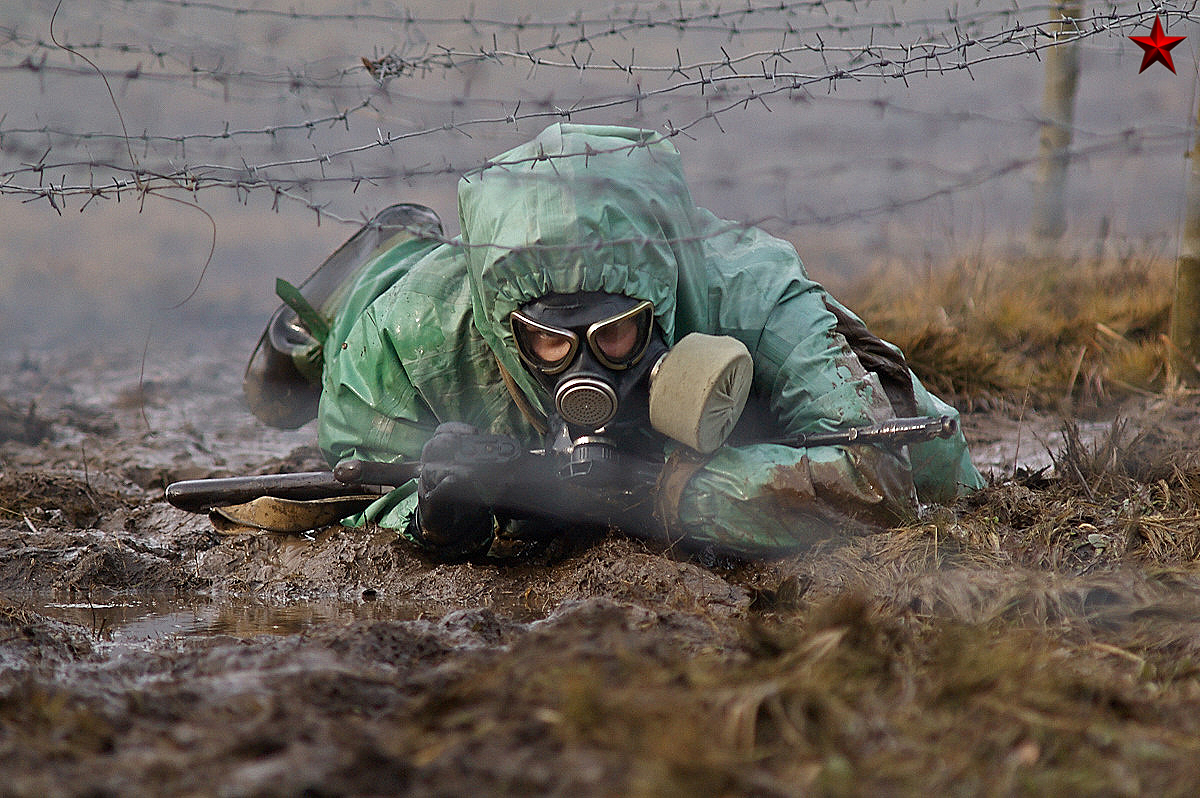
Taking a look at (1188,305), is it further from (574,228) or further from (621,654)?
(621,654)

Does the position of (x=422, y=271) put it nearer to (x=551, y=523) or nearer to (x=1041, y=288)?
(x=551, y=523)

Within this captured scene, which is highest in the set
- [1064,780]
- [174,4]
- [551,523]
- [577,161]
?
[174,4]

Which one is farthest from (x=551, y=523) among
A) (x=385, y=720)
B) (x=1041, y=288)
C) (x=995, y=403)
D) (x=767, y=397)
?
(x=1041, y=288)

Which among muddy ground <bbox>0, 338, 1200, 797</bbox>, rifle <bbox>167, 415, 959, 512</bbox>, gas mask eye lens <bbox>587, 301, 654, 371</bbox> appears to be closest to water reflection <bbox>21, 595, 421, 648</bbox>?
muddy ground <bbox>0, 338, 1200, 797</bbox>

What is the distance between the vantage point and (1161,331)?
6.46m

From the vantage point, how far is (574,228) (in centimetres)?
320

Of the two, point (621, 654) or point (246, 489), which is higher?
point (621, 654)

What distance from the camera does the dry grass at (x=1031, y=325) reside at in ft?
20.0

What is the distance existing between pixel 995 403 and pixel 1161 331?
1.23 meters

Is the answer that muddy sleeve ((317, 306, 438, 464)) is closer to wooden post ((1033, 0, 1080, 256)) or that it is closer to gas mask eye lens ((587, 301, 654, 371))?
gas mask eye lens ((587, 301, 654, 371))

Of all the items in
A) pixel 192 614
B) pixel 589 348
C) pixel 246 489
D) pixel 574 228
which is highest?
pixel 574 228

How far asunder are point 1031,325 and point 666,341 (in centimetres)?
421

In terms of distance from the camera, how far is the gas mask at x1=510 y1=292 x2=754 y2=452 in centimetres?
321

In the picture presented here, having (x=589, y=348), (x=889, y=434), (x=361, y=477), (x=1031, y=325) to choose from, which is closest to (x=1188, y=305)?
(x=1031, y=325)
